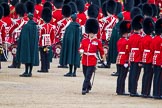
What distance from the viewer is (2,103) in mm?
17719

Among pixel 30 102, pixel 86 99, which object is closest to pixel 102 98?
pixel 86 99

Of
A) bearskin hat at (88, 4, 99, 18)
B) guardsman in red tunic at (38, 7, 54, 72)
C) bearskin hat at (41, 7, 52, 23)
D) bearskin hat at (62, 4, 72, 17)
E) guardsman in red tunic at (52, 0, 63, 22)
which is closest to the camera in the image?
guardsman in red tunic at (38, 7, 54, 72)

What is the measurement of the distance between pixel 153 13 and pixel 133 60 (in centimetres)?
822

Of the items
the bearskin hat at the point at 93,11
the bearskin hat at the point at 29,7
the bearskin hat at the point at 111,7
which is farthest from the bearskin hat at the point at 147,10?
the bearskin hat at the point at 29,7

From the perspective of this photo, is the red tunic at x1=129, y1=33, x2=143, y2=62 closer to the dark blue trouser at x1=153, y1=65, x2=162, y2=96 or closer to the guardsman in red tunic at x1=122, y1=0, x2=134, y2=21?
the dark blue trouser at x1=153, y1=65, x2=162, y2=96

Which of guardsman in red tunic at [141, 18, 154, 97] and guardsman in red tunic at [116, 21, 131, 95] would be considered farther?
guardsman in red tunic at [116, 21, 131, 95]

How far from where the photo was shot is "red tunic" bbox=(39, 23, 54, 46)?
24.8 m

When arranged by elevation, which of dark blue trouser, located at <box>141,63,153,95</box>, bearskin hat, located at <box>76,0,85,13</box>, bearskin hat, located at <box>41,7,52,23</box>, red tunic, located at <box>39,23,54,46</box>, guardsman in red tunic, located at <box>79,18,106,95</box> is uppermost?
bearskin hat, located at <box>76,0,85,13</box>

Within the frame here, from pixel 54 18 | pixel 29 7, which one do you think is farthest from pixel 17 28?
pixel 54 18

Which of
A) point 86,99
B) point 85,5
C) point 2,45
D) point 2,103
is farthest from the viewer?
point 85,5

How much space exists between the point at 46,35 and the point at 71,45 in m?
0.81

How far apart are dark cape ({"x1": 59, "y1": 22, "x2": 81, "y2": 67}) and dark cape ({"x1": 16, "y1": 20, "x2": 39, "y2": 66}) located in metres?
1.01

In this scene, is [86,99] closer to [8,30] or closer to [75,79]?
[75,79]

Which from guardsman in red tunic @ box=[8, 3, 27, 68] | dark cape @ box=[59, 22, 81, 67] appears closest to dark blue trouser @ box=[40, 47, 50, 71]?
dark cape @ box=[59, 22, 81, 67]
